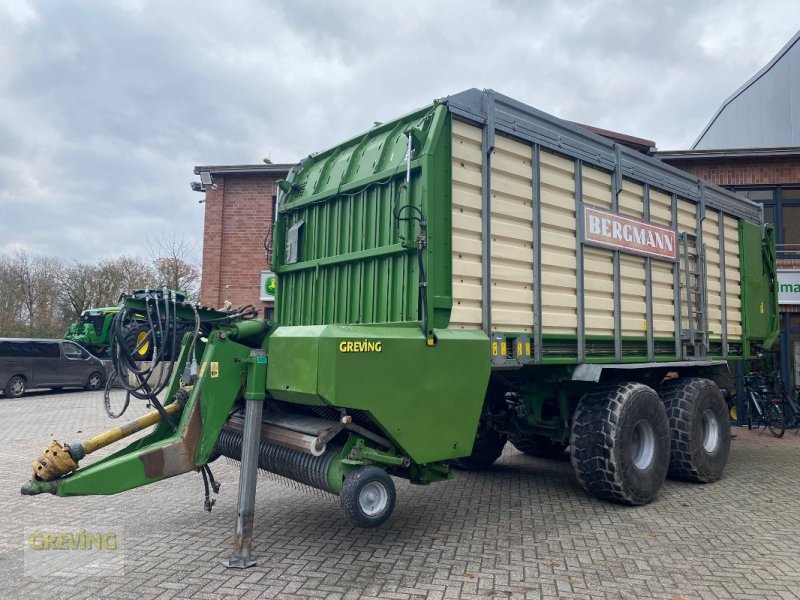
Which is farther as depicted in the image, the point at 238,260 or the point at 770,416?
the point at 238,260

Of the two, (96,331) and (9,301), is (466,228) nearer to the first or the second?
(96,331)

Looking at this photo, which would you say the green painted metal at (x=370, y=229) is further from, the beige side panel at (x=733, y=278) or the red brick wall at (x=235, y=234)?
the red brick wall at (x=235, y=234)

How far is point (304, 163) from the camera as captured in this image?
596 centimetres

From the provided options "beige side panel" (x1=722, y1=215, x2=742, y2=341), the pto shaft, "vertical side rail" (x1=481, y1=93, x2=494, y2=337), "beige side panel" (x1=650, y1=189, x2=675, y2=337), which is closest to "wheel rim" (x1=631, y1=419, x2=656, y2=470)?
"beige side panel" (x1=650, y1=189, x2=675, y2=337)

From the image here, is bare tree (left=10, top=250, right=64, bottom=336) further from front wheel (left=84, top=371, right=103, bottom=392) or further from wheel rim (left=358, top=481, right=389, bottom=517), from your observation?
wheel rim (left=358, top=481, right=389, bottom=517)

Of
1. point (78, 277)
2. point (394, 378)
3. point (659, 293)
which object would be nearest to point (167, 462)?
point (394, 378)

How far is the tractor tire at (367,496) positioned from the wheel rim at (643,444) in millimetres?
2898

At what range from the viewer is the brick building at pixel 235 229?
13.4 meters

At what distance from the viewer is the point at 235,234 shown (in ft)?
44.3

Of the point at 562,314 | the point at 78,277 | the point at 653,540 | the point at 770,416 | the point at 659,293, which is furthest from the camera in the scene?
the point at 78,277

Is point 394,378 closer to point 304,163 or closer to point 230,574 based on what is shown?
point 230,574

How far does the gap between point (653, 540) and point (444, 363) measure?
217cm

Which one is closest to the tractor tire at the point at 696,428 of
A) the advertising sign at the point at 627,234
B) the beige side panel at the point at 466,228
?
the advertising sign at the point at 627,234

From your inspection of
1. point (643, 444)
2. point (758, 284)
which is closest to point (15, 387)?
point (643, 444)
